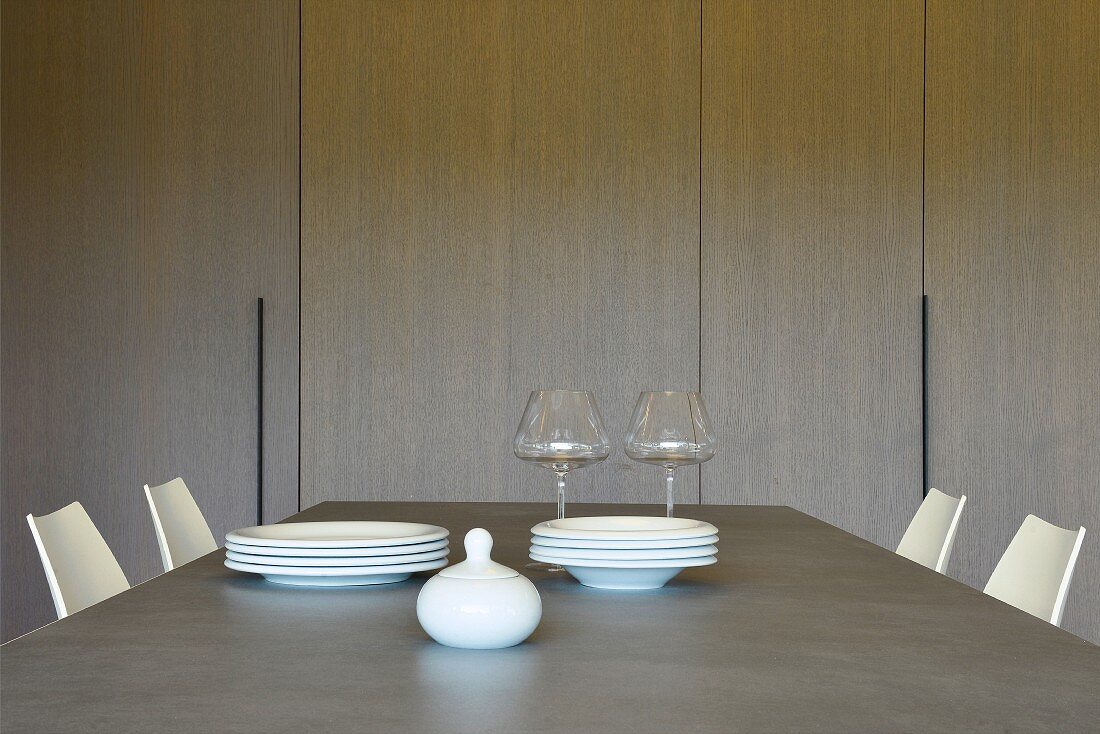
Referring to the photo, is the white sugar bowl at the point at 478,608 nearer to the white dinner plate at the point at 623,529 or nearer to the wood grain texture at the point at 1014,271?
the white dinner plate at the point at 623,529

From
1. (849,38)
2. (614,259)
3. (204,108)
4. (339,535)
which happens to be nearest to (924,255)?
(849,38)

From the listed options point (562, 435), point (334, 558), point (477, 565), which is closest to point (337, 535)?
point (334, 558)

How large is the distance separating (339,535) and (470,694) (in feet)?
2.61

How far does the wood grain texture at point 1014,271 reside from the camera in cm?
391

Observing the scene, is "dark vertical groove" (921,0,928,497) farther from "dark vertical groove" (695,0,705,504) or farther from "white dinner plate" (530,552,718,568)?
"white dinner plate" (530,552,718,568)

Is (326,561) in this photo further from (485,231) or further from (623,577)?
(485,231)

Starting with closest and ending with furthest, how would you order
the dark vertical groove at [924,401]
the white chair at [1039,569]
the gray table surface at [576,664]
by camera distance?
the gray table surface at [576,664] < the white chair at [1039,569] < the dark vertical groove at [924,401]

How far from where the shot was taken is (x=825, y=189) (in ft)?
12.9

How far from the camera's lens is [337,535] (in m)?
1.65

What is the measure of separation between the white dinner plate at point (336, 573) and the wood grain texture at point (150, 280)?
2.61 m

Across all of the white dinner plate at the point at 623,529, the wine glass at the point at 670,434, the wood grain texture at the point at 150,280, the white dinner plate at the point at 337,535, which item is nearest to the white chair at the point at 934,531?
the wine glass at the point at 670,434

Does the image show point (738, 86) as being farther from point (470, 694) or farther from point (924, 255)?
point (470, 694)

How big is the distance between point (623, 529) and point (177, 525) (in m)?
1.09

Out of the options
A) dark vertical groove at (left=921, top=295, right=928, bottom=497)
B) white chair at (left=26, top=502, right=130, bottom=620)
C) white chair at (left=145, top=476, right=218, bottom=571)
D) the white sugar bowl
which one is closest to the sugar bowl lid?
the white sugar bowl
